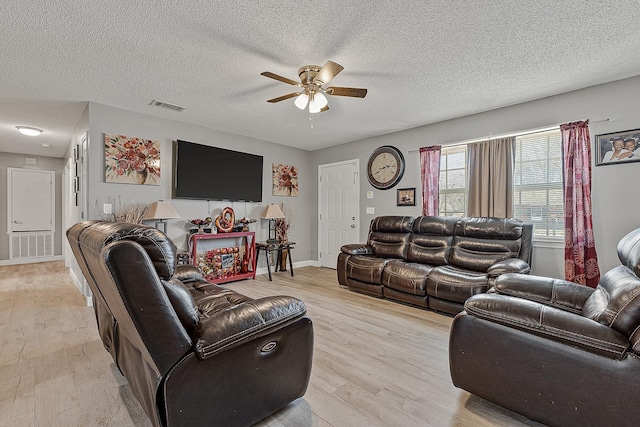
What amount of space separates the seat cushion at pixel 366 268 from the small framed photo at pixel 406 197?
47.9 inches

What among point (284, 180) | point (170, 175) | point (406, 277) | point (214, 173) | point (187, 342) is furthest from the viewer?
point (284, 180)

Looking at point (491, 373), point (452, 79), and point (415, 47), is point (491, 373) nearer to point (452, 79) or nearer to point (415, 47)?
point (415, 47)

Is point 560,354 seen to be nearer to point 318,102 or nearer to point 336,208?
point 318,102

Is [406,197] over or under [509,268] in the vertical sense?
over

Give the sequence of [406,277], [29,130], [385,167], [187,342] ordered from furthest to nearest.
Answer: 1. [385,167]
2. [29,130]
3. [406,277]
4. [187,342]

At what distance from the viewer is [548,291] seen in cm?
192

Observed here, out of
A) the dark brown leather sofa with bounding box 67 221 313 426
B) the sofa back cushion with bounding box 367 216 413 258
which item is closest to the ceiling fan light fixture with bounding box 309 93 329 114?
the dark brown leather sofa with bounding box 67 221 313 426

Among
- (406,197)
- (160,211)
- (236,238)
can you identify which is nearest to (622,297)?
(406,197)

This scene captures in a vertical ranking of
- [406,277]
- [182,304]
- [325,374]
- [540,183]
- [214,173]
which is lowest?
[325,374]

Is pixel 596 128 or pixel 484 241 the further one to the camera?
pixel 484 241

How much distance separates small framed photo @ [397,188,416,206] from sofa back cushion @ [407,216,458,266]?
621 millimetres

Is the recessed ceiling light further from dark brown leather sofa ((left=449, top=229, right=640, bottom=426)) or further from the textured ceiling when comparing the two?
dark brown leather sofa ((left=449, top=229, right=640, bottom=426))

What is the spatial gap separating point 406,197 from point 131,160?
4.12 metres

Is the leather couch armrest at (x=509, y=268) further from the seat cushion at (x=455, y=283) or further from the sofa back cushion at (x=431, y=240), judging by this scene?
the sofa back cushion at (x=431, y=240)
